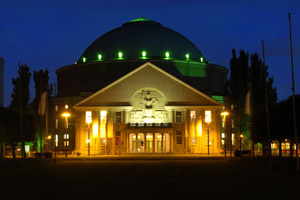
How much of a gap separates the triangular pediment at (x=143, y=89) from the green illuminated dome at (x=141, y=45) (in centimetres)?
1729

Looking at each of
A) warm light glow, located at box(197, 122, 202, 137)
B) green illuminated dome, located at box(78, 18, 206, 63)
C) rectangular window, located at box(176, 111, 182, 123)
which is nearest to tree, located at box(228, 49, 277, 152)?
warm light glow, located at box(197, 122, 202, 137)

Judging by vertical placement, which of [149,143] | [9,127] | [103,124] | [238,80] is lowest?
[149,143]

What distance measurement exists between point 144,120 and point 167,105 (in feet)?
15.6

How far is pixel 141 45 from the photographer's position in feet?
371

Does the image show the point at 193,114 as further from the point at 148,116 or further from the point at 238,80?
the point at 238,80

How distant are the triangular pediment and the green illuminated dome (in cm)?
1729

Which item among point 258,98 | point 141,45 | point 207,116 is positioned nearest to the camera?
point 258,98

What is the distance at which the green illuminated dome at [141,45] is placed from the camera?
368ft

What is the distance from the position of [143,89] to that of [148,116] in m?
4.84

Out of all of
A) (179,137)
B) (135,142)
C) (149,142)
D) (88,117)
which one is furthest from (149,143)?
(88,117)

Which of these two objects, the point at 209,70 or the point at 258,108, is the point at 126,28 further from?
the point at 258,108

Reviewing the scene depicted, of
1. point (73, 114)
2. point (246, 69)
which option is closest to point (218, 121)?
point (246, 69)

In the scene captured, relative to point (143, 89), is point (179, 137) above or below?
below

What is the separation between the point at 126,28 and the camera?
4707 inches
